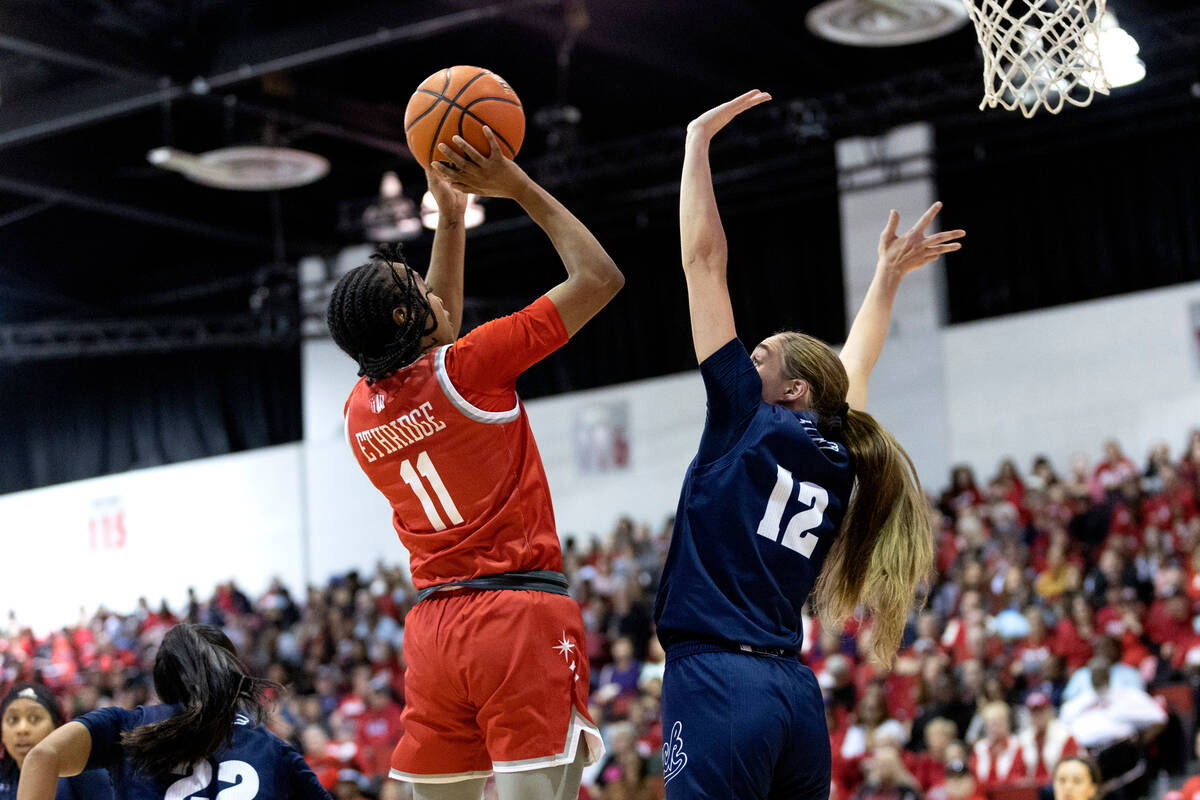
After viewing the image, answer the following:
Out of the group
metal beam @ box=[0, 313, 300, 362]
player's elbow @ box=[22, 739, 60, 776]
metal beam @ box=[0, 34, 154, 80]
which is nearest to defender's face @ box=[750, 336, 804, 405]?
player's elbow @ box=[22, 739, 60, 776]

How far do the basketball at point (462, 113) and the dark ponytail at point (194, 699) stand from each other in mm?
1480

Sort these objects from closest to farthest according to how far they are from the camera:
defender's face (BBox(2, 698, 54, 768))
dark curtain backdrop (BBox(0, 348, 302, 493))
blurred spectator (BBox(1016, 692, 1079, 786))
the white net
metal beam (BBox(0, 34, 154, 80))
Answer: defender's face (BBox(2, 698, 54, 768))
the white net
blurred spectator (BBox(1016, 692, 1079, 786))
metal beam (BBox(0, 34, 154, 80))
dark curtain backdrop (BBox(0, 348, 302, 493))

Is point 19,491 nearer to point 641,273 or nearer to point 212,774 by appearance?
point 641,273

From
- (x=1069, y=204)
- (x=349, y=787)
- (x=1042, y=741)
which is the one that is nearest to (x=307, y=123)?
(x=349, y=787)

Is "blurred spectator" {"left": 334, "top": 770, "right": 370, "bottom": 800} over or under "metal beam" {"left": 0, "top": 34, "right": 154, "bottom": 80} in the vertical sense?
under

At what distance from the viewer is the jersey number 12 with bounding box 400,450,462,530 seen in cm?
362

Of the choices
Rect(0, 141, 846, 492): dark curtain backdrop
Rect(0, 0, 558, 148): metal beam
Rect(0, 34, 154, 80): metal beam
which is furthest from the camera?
Rect(0, 141, 846, 492): dark curtain backdrop

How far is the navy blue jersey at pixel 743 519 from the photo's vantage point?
11.1ft

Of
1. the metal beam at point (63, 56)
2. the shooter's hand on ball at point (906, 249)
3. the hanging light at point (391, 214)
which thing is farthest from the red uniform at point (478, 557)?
the hanging light at point (391, 214)

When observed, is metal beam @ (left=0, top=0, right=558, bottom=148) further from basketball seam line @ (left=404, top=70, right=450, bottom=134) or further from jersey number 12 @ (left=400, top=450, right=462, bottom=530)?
jersey number 12 @ (left=400, top=450, right=462, bottom=530)

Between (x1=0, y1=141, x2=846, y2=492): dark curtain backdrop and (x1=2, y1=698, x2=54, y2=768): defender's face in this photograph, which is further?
(x1=0, y1=141, x2=846, y2=492): dark curtain backdrop

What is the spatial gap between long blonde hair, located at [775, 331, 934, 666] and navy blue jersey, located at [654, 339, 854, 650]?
17 cm

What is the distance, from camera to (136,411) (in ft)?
79.0

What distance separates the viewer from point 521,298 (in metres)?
21.2
